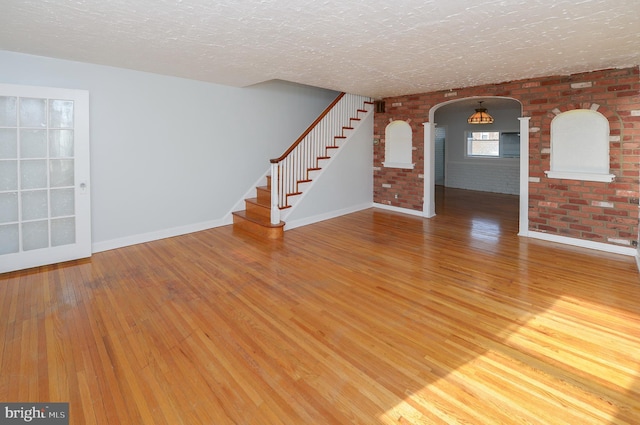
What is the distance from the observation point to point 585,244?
4.56 meters

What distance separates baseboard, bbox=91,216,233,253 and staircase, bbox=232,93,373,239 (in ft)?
1.19

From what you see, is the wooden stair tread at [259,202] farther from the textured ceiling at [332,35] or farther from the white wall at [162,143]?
the textured ceiling at [332,35]

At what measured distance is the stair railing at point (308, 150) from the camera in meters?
5.29

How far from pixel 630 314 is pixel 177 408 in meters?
3.46

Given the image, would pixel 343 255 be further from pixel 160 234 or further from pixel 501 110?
pixel 501 110

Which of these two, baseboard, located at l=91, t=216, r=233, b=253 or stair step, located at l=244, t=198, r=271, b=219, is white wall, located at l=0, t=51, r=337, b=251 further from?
stair step, located at l=244, t=198, r=271, b=219

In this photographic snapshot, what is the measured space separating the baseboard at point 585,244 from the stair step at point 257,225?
383 cm

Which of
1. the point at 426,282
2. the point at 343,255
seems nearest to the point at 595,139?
the point at 426,282

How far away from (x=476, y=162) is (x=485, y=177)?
21.9 inches

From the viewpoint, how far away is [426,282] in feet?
11.2

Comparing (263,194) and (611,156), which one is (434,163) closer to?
(611,156)

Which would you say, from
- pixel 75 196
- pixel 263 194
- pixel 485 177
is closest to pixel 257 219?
pixel 263 194

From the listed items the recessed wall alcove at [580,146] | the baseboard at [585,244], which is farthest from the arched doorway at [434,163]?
the recessed wall alcove at [580,146]

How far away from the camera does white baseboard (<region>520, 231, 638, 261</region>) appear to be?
4242 mm
